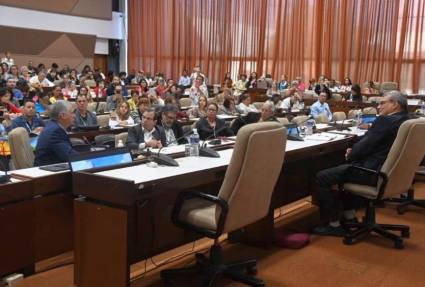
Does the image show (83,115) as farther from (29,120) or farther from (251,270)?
(251,270)

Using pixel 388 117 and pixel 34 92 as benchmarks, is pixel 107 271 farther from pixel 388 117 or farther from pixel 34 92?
pixel 34 92

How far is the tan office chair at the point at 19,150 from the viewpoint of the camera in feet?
13.7

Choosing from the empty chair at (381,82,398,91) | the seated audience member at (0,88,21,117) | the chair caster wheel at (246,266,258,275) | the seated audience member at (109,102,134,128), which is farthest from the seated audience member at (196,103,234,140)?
the empty chair at (381,82,398,91)

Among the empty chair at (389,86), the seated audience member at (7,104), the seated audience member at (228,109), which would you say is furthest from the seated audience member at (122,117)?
the empty chair at (389,86)

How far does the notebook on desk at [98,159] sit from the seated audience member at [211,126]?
256 centimetres

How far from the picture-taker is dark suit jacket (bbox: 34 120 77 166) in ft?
12.6

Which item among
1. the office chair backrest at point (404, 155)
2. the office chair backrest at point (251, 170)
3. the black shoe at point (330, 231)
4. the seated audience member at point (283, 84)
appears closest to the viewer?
the office chair backrest at point (251, 170)

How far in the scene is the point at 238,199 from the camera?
2752 mm

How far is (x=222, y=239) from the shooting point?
13.1ft

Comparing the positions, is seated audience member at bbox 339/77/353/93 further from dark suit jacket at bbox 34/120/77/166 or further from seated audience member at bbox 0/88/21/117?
dark suit jacket at bbox 34/120/77/166

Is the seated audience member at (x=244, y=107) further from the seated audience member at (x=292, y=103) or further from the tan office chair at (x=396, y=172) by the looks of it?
the tan office chair at (x=396, y=172)

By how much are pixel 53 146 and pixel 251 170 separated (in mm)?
1851

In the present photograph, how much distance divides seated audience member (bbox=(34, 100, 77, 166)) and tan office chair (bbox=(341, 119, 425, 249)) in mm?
2271

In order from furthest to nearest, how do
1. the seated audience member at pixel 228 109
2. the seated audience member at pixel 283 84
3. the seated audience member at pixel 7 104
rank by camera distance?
the seated audience member at pixel 283 84 → the seated audience member at pixel 228 109 → the seated audience member at pixel 7 104
